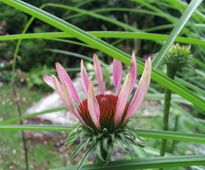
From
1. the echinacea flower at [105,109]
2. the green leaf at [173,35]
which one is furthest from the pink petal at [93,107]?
the green leaf at [173,35]

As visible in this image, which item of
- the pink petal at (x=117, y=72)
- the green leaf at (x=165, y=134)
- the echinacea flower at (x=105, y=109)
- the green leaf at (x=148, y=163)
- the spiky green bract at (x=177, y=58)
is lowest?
the green leaf at (x=148, y=163)

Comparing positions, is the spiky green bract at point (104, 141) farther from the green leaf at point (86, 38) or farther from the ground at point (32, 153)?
the ground at point (32, 153)

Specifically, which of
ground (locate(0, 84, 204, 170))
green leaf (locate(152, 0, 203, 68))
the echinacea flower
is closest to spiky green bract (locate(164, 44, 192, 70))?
green leaf (locate(152, 0, 203, 68))

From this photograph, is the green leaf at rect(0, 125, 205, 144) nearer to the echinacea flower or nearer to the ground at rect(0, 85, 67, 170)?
the echinacea flower

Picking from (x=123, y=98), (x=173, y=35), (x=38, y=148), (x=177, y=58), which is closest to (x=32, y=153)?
(x=38, y=148)

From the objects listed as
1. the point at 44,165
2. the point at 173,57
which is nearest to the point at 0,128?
the point at 173,57

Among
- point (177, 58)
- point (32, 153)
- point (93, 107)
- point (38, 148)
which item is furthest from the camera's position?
point (38, 148)

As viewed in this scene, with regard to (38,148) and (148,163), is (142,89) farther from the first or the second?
(38,148)

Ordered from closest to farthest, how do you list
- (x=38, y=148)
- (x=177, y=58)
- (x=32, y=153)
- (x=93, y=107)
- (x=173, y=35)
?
(x=93, y=107), (x=173, y=35), (x=177, y=58), (x=32, y=153), (x=38, y=148)

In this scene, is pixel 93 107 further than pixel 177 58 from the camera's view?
No
